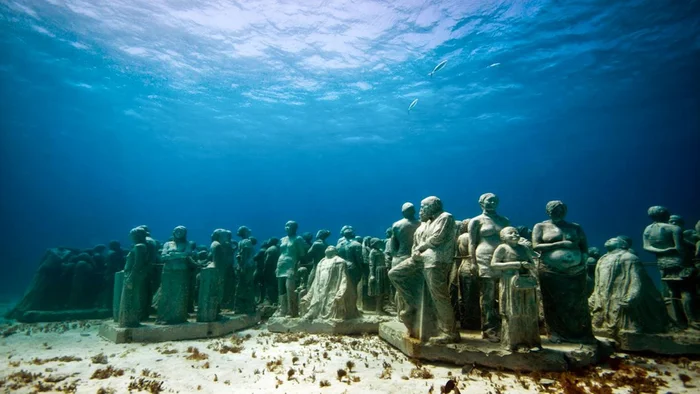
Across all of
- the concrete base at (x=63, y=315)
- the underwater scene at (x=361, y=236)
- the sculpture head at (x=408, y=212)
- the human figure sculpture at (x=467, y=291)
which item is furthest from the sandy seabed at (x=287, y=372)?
the concrete base at (x=63, y=315)

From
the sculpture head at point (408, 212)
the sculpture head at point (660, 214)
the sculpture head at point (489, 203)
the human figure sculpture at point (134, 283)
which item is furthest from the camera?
the human figure sculpture at point (134, 283)

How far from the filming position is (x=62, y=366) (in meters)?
6.51

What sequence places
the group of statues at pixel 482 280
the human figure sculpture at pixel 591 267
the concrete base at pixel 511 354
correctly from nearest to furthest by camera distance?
the concrete base at pixel 511 354
the group of statues at pixel 482 280
the human figure sculpture at pixel 591 267

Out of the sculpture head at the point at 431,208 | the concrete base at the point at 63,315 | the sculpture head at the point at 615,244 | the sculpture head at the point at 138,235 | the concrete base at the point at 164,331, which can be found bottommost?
the concrete base at the point at 63,315

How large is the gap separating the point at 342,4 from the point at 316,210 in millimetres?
157097

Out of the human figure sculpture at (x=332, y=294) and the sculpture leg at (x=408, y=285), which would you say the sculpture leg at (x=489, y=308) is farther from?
the human figure sculpture at (x=332, y=294)

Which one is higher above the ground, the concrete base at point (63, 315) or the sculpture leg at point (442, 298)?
the sculpture leg at point (442, 298)

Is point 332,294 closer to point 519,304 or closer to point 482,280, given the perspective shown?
point 482,280

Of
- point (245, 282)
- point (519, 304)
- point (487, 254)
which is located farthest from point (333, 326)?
point (519, 304)

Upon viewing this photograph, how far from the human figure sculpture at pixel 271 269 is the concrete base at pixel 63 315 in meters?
6.97

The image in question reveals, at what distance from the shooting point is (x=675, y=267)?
7.73 metres

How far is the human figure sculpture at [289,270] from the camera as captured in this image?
34.9 feet

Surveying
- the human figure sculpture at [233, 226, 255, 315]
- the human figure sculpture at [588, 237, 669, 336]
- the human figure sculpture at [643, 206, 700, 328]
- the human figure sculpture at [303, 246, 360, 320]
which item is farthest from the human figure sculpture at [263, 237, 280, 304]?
the human figure sculpture at [643, 206, 700, 328]

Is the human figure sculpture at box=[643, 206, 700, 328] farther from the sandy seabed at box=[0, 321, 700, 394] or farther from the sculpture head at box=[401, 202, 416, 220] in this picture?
the sculpture head at box=[401, 202, 416, 220]
